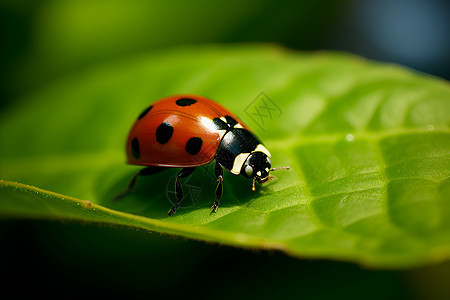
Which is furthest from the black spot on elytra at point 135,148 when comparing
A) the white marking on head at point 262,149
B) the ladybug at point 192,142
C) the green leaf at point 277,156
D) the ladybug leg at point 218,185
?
the white marking on head at point 262,149

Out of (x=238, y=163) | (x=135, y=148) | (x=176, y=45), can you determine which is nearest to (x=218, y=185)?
(x=238, y=163)

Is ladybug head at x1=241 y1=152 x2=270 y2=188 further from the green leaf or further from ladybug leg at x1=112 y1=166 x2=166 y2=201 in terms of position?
ladybug leg at x1=112 y1=166 x2=166 y2=201

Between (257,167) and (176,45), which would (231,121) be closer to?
(257,167)

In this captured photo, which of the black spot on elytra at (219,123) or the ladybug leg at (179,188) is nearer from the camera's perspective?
the ladybug leg at (179,188)

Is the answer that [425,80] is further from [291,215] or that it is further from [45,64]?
[45,64]

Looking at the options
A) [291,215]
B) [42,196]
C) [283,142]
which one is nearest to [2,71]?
[42,196]

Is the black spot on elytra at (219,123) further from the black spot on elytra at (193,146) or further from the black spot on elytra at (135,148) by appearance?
the black spot on elytra at (135,148)

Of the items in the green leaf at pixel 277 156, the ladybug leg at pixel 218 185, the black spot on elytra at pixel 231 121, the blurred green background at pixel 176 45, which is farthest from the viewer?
the blurred green background at pixel 176 45
